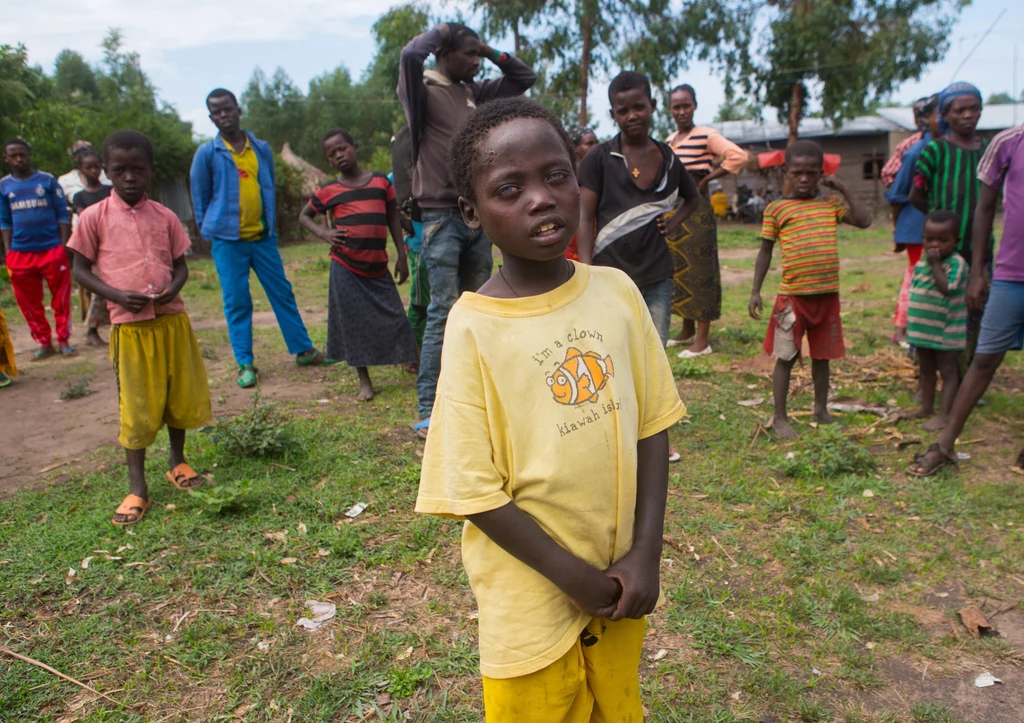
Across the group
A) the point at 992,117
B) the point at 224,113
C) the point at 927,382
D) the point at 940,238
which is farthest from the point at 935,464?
the point at 992,117

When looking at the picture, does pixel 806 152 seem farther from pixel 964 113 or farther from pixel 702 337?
pixel 702 337

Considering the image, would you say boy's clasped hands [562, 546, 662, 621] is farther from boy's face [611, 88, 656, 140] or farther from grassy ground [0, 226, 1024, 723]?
boy's face [611, 88, 656, 140]

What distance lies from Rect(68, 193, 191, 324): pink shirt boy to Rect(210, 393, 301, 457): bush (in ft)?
2.99

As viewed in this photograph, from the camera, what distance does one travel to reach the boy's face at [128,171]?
3.46m

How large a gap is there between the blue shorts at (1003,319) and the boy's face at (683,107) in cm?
305

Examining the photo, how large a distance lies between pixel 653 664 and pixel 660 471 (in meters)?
1.19

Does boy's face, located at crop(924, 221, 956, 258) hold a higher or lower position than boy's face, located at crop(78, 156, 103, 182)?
lower

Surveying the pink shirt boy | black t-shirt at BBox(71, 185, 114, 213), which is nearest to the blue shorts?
the pink shirt boy

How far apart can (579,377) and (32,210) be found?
7.83m

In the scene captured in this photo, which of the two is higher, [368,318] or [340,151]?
[340,151]

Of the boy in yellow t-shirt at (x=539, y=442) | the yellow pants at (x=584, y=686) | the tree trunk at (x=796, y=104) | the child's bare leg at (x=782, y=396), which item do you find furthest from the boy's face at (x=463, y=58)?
the tree trunk at (x=796, y=104)

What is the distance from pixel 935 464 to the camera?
3932 millimetres

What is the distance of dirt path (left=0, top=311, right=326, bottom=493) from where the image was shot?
4711mm

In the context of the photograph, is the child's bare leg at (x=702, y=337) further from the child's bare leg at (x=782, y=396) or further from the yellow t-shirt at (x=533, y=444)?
the yellow t-shirt at (x=533, y=444)
